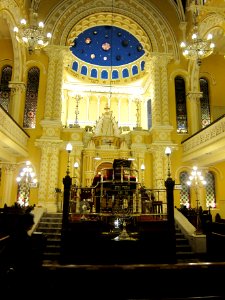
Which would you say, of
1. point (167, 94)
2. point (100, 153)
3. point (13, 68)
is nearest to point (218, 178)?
point (167, 94)

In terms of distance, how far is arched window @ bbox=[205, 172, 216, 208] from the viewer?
16672 mm

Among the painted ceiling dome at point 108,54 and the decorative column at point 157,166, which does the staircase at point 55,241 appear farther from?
the painted ceiling dome at point 108,54

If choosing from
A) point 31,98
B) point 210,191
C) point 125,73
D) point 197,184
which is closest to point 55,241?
point 197,184

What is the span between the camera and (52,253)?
323 inches

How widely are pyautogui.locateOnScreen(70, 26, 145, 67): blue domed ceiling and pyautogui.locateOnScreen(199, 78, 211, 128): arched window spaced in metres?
6.75

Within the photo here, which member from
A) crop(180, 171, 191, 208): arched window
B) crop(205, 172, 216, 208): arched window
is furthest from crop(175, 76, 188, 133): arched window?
crop(180, 171, 191, 208): arched window

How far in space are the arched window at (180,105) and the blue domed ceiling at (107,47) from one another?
6172mm

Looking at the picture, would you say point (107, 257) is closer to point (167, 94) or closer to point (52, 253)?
point (52, 253)

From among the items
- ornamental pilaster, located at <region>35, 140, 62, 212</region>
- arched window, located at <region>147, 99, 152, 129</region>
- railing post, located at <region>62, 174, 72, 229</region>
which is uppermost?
arched window, located at <region>147, 99, 152, 129</region>

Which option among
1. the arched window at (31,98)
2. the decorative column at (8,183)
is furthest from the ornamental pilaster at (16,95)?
the decorative column at (8,183)

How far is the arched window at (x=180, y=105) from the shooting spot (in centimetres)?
1788

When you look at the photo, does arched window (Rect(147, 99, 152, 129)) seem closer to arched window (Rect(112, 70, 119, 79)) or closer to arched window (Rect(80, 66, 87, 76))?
arched window (Rect(112, 70, 119, 79))

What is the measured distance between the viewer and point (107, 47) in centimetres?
2381

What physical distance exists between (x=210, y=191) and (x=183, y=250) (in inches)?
356
